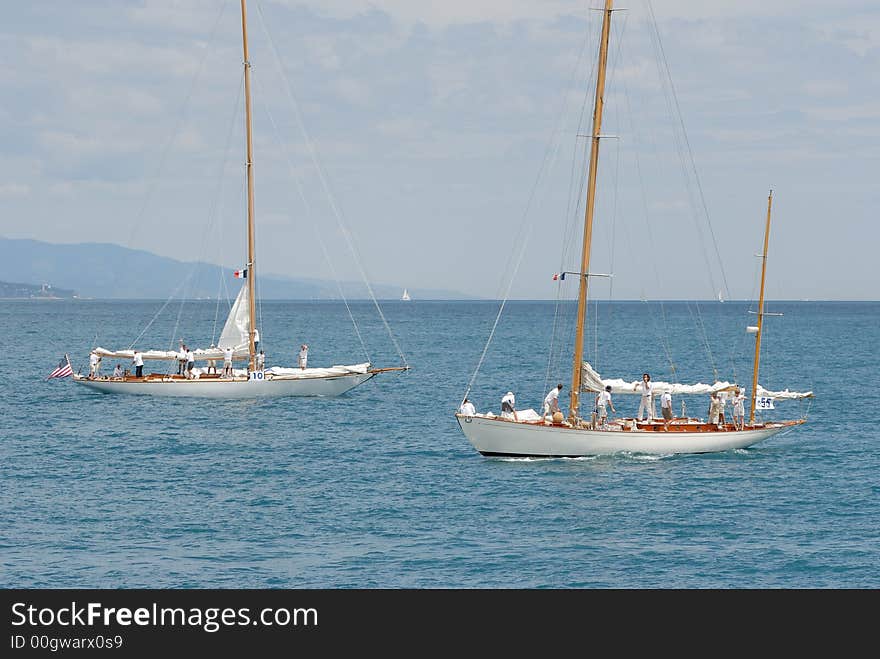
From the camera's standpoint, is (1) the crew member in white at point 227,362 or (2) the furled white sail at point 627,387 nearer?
(2) the furled white sail at point 627,387

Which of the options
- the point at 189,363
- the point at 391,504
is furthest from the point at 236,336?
the point at 391,504

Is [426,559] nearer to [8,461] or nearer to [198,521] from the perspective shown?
[198,521]

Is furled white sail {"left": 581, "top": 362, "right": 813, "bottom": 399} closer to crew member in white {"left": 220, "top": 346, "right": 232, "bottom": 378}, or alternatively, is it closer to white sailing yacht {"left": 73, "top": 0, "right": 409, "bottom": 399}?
white sailing yacht {"left": 73, "top": 0, "right": 409, "bottom": 399}

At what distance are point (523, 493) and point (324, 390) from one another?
35735 millimetres

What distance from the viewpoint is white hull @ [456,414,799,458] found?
156ft

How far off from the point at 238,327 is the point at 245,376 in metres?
3.47

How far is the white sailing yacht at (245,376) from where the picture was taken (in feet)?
241

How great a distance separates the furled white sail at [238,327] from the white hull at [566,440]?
98.4ft

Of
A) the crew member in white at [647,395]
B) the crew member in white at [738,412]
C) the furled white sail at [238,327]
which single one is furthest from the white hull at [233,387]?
the crew member in white at [738,412]

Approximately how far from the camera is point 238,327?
75.4 m

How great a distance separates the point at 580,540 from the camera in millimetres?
36688

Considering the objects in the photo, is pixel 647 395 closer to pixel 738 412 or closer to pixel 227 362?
pixel 738 412

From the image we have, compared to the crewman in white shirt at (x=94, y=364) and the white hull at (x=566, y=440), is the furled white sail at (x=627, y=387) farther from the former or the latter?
the crewman in white shirt at (x=94, y=364)

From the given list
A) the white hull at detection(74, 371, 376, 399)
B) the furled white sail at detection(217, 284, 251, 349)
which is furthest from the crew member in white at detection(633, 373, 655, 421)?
the furled white sail at detection(217, 284, 251, 349)
